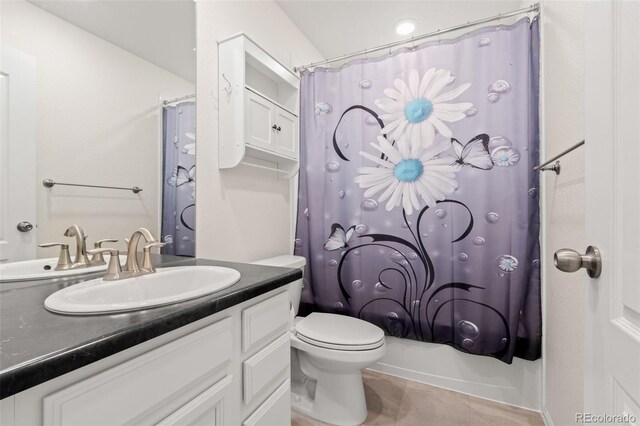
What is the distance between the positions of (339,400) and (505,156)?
1.52m

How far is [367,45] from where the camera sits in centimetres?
221

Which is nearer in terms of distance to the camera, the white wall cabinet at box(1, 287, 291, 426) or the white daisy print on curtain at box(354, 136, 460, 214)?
the white wall cabinet at box(1, 287, 291, 426)

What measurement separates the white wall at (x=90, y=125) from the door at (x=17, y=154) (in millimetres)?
17

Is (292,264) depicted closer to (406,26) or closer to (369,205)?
(369,205)

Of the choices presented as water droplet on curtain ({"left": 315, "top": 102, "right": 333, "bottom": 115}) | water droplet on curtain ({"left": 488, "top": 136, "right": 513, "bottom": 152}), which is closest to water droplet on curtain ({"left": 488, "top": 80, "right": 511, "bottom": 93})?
water droplet on curtain ({"left": 488, "top": 136, "right": 513, "bottom": 152})

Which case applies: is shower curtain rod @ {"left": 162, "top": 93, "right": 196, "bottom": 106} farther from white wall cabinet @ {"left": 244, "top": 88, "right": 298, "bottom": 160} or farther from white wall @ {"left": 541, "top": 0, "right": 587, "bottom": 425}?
white wall @ {"left": 541, "top": 0, "right": 587, "bottom": 425}

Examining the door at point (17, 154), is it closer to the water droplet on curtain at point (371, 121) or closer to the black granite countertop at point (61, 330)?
the black granite countertop at point (61, 330)

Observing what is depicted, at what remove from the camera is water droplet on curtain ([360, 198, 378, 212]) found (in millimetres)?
1760

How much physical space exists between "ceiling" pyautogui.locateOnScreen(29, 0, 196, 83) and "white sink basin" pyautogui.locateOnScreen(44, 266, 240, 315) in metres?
0.80

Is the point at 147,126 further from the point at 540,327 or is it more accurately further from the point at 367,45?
the point at 540,327

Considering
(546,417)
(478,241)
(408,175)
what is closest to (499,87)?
(408,175)

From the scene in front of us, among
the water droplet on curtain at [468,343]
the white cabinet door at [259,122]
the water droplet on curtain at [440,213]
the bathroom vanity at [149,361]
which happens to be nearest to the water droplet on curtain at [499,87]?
the water droplet on curtain at [440,213]

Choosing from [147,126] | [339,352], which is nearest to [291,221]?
[339,352]

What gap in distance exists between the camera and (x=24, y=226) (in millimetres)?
799
